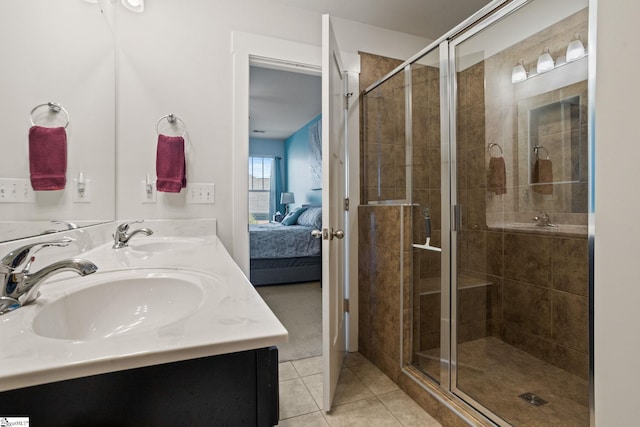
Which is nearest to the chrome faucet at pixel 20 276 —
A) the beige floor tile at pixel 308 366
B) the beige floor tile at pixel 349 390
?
the beige floor tile at pixel 349 390

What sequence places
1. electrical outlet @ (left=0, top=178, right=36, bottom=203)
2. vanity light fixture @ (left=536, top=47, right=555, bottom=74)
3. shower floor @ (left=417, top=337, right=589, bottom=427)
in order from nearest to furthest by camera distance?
1. electrical outlet @ (left=0, top=178, right=36, bottom=203)
2. shower floor @ (left=417, top=337, right=589, bottom=427)
3. vanity light fixture @ (left=536, top=47, right=555, bottom=74)

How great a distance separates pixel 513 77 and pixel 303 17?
144 centimetres

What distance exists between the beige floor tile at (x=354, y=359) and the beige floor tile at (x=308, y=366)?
187 millimetres

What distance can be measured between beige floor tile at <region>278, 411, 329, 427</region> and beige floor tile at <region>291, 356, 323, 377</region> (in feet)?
1.25

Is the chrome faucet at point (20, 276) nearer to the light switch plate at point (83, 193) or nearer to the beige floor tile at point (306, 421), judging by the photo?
the light switch plate at point (83, 193)

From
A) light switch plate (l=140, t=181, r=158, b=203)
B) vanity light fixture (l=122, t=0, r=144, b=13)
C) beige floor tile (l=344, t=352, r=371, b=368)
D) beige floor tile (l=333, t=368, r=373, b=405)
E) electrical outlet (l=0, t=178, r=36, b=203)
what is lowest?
beige floor tile (l=344, t=352, r=371, b=368)

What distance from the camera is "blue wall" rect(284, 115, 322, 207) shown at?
20.3 feet

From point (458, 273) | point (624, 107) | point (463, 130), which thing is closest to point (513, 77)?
point (463, 130)

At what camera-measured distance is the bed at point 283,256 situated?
156 inches

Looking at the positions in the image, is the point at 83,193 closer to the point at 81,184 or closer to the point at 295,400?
the point at 81,184

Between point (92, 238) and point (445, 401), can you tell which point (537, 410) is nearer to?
point (445, 401)

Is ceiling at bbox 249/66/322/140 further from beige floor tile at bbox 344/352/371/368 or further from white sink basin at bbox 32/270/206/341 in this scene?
white sink basin at bbox 32/270/206/341

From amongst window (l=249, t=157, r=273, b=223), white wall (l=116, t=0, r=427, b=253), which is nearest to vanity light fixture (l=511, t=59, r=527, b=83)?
white wall (l=116, t=0, r=427, b=253)

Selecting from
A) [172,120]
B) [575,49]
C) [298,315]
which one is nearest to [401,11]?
[575,49]
